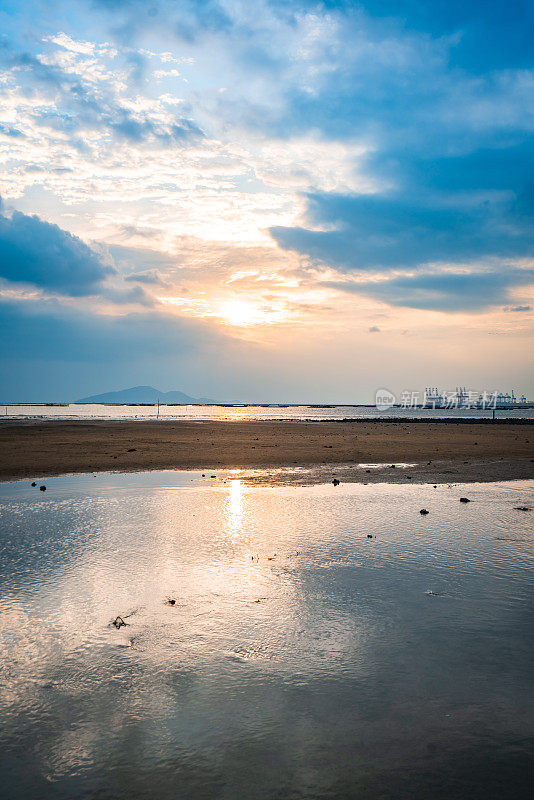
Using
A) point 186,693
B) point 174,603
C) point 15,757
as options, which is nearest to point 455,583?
point 174,603

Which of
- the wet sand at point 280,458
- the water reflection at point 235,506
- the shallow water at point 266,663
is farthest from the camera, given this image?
the wet sand at point 280,458

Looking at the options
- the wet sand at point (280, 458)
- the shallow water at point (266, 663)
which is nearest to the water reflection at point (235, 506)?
the shallow water at point (266, 663)

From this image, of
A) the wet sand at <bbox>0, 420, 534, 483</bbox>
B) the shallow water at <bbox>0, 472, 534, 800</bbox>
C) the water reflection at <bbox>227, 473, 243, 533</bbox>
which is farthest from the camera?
the wet sand at <bbox>0, 420, 534, 483</bbox>

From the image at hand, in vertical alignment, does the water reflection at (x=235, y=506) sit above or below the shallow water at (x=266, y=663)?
above

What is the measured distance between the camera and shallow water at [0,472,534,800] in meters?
4.87

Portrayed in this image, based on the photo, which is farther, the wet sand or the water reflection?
the wet sand

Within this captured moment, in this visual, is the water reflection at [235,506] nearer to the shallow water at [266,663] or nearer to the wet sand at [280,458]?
the shallow water at [266,663]

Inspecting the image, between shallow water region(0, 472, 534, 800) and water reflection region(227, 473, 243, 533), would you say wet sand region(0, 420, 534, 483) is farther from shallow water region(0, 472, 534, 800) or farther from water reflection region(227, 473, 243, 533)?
shallow water region(0, 472, 534, 800)

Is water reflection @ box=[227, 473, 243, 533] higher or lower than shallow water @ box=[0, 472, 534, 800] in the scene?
higher

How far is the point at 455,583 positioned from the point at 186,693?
6.02 m

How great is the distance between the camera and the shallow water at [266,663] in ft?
16.0

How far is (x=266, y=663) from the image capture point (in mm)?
6887

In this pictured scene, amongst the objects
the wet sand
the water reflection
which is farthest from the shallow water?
the wet sand

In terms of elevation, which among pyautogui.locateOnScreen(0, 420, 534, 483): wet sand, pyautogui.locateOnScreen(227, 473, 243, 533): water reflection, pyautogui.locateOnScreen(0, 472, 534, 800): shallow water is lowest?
pyautogui.locateOnScreen(0, 472, 534, 800): shallow water
